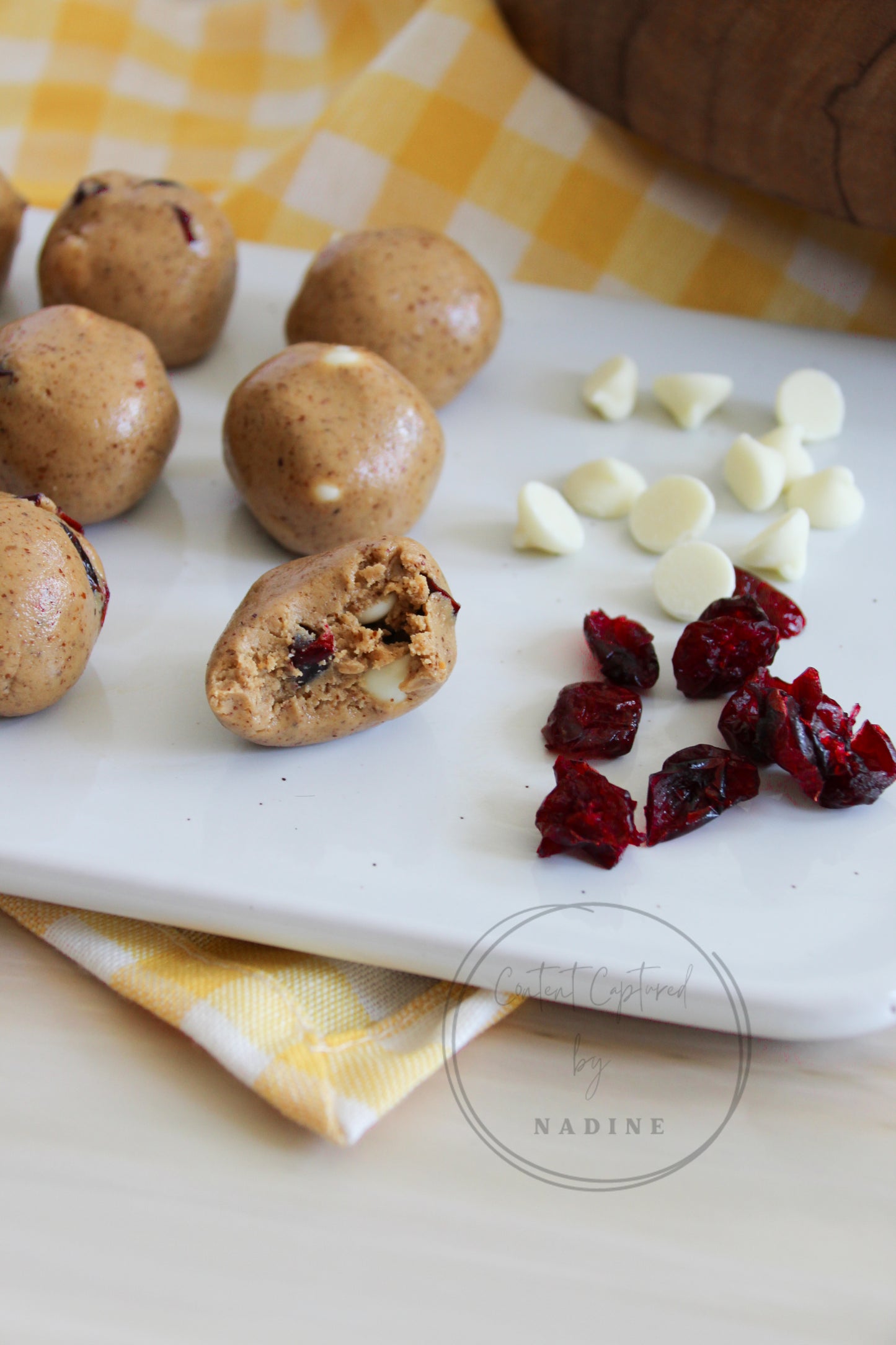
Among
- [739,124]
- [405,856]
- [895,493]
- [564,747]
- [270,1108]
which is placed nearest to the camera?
[270,1108]

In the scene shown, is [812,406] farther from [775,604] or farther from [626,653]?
[626,653]

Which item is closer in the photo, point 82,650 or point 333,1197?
point 333,1197

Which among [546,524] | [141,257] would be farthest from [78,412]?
[546,524]

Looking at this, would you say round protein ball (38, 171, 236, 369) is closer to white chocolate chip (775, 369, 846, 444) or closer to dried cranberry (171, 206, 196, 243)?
dried cranberry (171, 206, 196, 243)

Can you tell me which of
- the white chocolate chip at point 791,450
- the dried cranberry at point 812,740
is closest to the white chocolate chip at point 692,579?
the dried cranberry at point 812,740

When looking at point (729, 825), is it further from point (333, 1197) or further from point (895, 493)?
point (895, 493)

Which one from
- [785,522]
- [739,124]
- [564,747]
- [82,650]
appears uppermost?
[739,124]

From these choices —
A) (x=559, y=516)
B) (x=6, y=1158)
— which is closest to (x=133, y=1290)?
(x=6, y=1158)

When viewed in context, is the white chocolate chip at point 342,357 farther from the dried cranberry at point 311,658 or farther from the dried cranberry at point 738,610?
the dried cranberry at point 738,610
